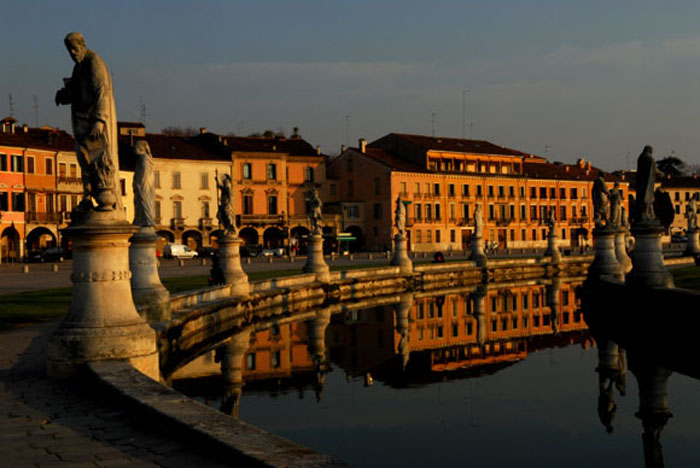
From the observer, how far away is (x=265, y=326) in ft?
70.1

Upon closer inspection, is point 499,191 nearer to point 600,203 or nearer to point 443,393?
point 600,203

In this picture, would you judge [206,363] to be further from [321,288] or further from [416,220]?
[416,220]

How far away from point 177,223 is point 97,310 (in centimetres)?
5970

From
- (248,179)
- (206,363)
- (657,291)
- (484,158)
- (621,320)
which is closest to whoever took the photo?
(206,363)

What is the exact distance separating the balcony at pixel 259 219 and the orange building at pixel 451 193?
7.17 metres

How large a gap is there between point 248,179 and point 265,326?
167 feet

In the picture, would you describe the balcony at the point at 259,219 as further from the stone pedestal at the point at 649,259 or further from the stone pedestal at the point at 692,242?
the stone pedestal at the point at 649,259

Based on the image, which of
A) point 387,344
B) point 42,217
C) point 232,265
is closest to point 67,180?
point 42,217

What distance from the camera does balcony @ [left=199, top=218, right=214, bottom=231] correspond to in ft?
225

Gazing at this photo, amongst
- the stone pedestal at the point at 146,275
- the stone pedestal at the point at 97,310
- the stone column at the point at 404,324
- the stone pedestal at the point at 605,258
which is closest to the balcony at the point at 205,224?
the stone column at the point at 404,324

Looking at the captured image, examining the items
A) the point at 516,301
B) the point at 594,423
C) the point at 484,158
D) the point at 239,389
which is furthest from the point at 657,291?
the point at 484,158

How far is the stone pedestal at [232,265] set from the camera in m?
22.5

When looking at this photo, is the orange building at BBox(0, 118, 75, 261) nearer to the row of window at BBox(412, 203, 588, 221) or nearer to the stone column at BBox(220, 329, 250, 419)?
the row of window at BBox(412, 203, 588, 221)

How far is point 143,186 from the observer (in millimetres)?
14750
